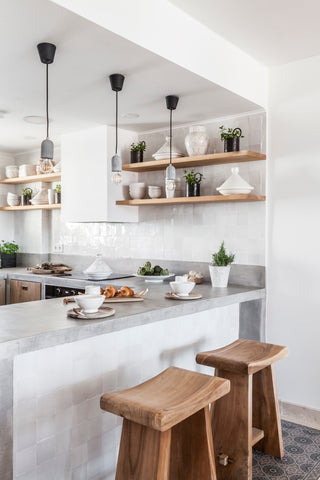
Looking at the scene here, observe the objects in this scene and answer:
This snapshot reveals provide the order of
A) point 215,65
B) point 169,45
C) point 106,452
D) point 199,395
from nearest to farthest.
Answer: point 199,395, point 106,452, point 169,45, point 215,65

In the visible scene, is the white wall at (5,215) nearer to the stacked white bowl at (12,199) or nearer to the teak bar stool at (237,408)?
the stacked white bowl at (12,199)

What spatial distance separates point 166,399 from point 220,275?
5.37 ft

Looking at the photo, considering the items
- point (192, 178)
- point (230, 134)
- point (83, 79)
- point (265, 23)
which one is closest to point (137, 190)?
point (192, 178)

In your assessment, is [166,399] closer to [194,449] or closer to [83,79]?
[194,449]

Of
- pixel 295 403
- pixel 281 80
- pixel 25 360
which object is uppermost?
pixel 281 80

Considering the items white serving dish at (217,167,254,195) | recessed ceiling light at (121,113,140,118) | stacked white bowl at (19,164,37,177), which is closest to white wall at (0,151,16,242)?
stacked white bowl at (19,164,37,177)

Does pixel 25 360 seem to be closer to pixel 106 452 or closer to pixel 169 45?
pixel 106 452

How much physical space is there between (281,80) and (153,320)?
6.75 ft

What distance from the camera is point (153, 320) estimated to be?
2.26 meters

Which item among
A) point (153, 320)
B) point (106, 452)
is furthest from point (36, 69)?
point (106, 452)

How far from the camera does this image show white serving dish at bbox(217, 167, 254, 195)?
313 cm

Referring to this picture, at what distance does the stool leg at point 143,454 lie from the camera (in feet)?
5.29

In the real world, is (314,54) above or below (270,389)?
above

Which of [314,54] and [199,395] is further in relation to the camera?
[314,54]
